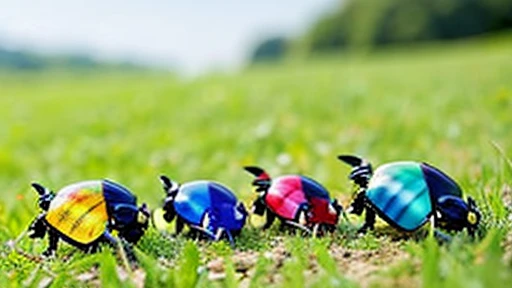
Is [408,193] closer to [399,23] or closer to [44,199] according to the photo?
[44,199]

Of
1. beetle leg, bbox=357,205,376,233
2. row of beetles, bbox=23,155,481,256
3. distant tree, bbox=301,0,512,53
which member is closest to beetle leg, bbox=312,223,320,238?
row of beetles, bbox=23,155,481,256

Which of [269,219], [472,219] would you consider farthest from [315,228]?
[472,219]

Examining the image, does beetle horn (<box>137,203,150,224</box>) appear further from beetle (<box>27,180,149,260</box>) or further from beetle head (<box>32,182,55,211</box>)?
beetle head (<box>32,182,55,211</box>)

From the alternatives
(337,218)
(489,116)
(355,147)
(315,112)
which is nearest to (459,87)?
(315,112)

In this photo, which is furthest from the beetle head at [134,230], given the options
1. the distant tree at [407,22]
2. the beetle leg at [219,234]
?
the distant tree at [407,22]

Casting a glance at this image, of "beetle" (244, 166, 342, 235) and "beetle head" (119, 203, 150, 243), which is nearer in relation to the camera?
"beetle head" (119, 203, 150, 243)

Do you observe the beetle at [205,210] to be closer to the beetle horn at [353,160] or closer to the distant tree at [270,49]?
the beetle horn at [353,160]
